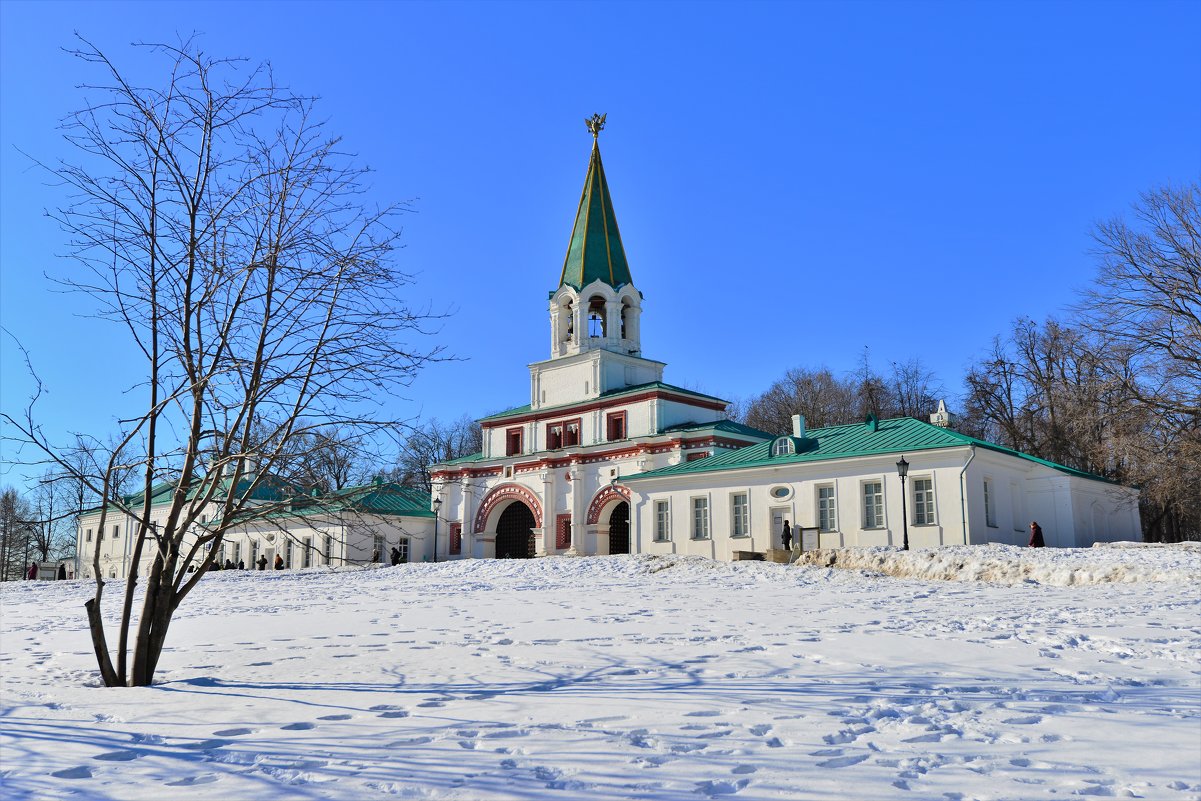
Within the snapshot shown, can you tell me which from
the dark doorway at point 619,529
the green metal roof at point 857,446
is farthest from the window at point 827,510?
the dark doorway at point 619,529

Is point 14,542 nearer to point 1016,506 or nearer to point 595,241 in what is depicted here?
point 595,241

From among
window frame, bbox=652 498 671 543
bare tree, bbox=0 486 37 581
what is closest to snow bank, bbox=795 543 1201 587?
window frame, bbox=652 498 671 543

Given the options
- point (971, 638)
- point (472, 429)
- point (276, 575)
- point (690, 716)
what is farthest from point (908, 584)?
point (472, 429)

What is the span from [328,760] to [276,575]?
100 feet

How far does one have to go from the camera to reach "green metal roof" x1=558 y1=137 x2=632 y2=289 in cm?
4725

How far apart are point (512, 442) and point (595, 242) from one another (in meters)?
10.3

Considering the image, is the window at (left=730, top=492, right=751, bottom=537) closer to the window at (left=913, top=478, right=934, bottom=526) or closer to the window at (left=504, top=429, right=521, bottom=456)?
the window at (left=913, top=478, right=934, bottom=526)

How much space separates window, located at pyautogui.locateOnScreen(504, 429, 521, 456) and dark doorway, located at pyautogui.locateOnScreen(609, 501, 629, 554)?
21.5 ft

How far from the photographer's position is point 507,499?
151 ft

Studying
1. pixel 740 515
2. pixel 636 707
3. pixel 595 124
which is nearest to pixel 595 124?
pixel 595 124

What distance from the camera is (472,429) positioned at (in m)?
71.7

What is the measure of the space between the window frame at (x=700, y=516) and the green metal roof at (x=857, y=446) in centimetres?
107

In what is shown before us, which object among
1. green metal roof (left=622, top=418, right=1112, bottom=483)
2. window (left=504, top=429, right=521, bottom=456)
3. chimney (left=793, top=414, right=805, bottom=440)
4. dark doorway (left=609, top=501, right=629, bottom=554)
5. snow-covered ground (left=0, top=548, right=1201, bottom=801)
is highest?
window (left=504, top=429, right=521, bottom=456)

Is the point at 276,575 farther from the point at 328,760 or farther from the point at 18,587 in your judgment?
the point at 328,760
